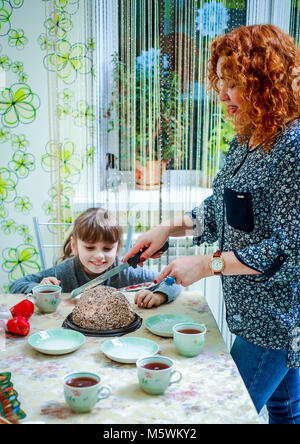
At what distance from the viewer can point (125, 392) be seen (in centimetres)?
107

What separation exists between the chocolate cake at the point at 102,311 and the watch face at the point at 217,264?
297 mm

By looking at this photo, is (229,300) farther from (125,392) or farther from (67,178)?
(67,178)

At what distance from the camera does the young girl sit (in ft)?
6.70

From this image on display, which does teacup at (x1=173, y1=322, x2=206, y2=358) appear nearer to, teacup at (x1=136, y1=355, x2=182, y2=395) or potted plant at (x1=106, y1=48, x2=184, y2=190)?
teacup at (x1=136, y1=355, x2=182, y2=395)

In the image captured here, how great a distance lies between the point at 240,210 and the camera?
4.57 ft

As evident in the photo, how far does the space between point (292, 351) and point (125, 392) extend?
1.79 ft

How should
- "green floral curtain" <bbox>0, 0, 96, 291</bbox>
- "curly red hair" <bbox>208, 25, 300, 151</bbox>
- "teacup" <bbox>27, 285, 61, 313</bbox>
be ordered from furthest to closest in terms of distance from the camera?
"green floral curtain" <bbox>0, 0, 96, 291</bbox>, "teacup" <bbox>27, 285, 61, 313</bbox>, "curly red hair" <bbox>208, 25, 300, 151</bbox>

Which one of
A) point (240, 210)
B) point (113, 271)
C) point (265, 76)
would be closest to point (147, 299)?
point (113, 271)

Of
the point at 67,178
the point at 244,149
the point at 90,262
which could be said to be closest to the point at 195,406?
the point at 244,149

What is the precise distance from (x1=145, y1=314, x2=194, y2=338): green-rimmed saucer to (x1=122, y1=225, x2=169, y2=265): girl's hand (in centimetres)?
20

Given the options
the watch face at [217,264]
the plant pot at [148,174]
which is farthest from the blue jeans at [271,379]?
the plant pot at [148,174]

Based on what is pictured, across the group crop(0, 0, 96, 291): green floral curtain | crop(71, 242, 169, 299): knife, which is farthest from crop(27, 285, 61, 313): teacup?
crop(0, 0, 96, 291): green floral curtain

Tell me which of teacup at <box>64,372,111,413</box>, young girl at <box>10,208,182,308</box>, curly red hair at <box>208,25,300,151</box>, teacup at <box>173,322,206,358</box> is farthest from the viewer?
young girl at <box>10,208,182,308</box>

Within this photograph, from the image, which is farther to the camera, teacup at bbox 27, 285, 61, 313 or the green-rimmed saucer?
teacup at bbox 27, 285, 61, 313
